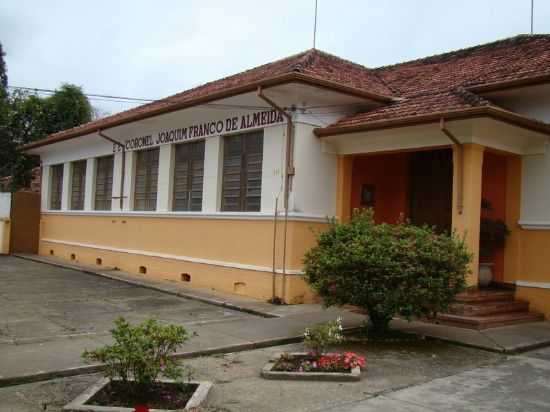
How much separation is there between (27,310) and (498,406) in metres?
7.49

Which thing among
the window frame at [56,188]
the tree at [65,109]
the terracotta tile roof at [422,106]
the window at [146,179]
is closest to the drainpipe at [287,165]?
the terracotta tile roof at [422,106]

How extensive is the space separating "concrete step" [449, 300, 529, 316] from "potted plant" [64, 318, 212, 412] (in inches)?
195

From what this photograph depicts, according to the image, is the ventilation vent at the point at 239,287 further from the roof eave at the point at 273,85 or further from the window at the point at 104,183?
the window at the point at 104,183

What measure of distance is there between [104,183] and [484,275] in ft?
36.9

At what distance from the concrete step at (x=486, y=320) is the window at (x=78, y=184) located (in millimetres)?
12847

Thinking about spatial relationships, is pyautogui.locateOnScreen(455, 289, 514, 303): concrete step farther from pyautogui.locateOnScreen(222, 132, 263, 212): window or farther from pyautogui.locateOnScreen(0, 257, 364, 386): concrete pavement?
pyautogui.locateOnScreen(222, 132, 263, 212): window

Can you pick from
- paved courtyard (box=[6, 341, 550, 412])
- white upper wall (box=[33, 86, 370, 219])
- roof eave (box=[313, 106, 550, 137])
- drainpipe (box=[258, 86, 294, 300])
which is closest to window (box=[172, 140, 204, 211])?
white upper wall (box=[33, 86, 370, 219])

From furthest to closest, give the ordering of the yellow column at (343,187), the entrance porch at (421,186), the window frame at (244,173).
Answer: the window frame at (244,173), the yellow column at (343,187), the entrance porch at (421,186)

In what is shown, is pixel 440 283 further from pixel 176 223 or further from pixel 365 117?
pixel 176 223

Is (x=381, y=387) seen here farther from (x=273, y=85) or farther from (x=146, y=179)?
(x=146, y=179)

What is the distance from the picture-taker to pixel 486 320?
30.0 ft

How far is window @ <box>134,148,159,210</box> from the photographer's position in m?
15.3

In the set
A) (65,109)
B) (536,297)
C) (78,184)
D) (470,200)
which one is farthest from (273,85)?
(65,109)

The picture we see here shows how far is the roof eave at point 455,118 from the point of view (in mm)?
8910
